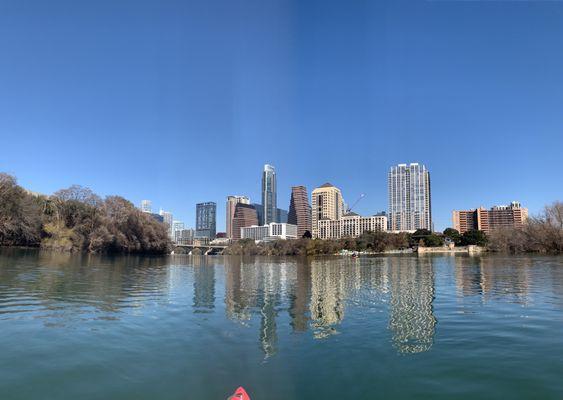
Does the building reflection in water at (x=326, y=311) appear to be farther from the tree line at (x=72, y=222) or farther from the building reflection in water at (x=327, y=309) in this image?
the tree line at (x=72, y=222)

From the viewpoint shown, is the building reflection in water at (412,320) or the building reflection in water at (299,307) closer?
the building reflection in water at (412,320)

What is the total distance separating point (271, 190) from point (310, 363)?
183 m

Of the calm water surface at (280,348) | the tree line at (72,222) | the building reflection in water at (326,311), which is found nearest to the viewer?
the calm water surface at (280,348)

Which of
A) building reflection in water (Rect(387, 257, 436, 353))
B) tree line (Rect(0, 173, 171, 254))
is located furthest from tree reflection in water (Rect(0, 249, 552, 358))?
tree line (Rect(0, 173, 171, 254))

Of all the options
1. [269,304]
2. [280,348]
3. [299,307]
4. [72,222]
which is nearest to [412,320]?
[299,307]

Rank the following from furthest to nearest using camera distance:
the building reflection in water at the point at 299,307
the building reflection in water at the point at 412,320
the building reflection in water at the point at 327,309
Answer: the building reflection in water at the point at 299,307 < the building reflection in water at the point at 327,309 < the building reflection in water at the point at 412,320

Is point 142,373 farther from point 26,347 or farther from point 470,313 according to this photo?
point 470,313

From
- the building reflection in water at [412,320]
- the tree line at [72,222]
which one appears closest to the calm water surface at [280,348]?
the building reflection in water at [412,320]

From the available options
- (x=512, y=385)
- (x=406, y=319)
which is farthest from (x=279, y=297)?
(x=512, y=385)

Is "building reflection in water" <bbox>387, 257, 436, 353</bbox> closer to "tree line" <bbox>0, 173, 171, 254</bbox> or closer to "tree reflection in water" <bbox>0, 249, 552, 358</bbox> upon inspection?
"tree reflection in water" <bbox>0, 249, 552, 358</bbox>

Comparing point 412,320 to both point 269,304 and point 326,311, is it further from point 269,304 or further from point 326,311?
point 269,304

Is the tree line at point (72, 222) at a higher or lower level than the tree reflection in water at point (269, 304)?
higher

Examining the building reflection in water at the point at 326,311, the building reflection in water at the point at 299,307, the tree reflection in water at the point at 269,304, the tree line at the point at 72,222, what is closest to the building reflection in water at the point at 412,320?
the tree reflection in water at the point at 269,304

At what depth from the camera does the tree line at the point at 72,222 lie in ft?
290
